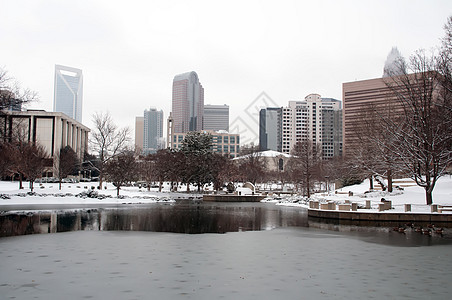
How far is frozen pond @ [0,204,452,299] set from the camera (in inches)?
357

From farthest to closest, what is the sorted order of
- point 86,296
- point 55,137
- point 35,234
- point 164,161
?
point 55,137
point 164,161
point 35,234
point 86,296

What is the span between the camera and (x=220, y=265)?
12.0 m

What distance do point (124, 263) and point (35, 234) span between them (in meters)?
8.02

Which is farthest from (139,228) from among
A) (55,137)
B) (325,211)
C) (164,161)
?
(55,137)

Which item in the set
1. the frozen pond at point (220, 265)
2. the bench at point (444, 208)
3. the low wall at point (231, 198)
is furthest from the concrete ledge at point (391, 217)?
the low wall at point (231, 198)

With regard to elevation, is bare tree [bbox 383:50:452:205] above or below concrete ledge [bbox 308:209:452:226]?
above

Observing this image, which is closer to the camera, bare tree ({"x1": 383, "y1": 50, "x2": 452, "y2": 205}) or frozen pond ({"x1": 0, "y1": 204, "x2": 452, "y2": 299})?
frozen pond ({"x1": 0, "y1": 204, "x2": 452, "y2": 299})

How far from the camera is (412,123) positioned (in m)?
33.1

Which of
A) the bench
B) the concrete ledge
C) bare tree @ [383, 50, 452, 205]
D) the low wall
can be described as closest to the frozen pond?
the concrete ledge

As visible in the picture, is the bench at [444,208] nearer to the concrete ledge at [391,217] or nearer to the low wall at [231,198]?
the concrete ledge at [391,217]

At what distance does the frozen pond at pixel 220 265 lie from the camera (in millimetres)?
9062

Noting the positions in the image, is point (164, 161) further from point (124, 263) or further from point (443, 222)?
point (124, 263)

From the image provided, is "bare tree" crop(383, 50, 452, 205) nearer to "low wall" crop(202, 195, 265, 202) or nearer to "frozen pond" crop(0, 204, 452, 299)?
"frozen pond" crop(0, 204, 452, 299)

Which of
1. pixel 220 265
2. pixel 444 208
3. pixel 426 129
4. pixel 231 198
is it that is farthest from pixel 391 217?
pixel 231 198
